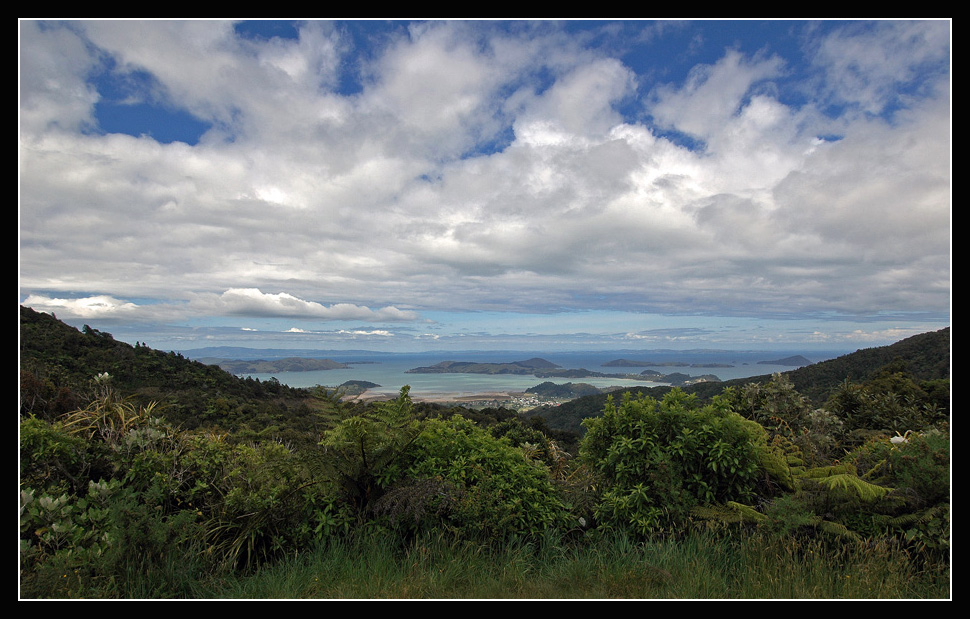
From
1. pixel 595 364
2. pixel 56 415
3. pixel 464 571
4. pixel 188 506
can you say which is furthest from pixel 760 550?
pixel 595 364

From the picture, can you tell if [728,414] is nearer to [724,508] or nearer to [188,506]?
[724,508]

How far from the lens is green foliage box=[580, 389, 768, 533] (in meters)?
4.22

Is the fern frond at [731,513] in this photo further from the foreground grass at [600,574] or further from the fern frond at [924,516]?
the fern frond at [924,516]

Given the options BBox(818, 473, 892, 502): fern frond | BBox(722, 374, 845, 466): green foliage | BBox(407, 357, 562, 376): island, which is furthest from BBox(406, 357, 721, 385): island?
BBox(818, 473, 892, 502): fern frond

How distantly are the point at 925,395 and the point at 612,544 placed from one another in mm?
8411

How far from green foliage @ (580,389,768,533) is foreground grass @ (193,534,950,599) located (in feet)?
1.49

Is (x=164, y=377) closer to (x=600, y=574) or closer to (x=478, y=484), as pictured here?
(x=478, y=484)

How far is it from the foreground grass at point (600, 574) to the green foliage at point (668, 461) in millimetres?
455

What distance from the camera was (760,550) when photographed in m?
3.63

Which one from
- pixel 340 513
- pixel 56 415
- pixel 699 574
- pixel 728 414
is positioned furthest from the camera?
pixel 56 415

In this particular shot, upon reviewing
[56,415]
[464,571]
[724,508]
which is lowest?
[464,571]

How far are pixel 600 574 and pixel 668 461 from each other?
130cm

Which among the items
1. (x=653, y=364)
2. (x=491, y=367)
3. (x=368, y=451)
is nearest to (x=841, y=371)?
(x=653, y=364)

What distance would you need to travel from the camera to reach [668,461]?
4305 millimetres
